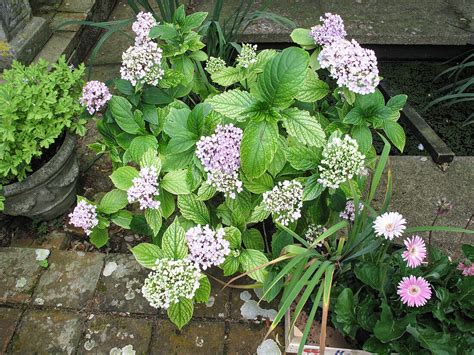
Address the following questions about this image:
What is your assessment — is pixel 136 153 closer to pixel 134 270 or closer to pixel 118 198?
pixel 118 198

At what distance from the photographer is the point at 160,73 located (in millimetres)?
1743

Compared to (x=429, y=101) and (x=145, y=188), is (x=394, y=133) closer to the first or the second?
(x=145, y=188)

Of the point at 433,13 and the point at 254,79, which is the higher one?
the point at 254,79

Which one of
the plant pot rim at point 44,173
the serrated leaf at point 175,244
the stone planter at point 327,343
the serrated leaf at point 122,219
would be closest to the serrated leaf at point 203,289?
the serrated leaf at point 175,244

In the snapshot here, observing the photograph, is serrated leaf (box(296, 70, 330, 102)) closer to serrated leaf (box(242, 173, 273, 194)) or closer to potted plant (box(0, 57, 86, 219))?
serrated leaf (box(242, 173, 273, 194))

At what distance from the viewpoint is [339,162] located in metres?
1.43

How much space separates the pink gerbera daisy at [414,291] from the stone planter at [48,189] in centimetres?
151

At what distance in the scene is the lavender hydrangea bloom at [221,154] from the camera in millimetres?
1488

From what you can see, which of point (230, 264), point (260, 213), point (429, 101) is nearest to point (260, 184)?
point (260, 213)

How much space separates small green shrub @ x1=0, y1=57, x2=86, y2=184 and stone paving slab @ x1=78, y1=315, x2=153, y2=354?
70 cm

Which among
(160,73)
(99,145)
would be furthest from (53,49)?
(160,73)

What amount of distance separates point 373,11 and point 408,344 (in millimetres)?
2498

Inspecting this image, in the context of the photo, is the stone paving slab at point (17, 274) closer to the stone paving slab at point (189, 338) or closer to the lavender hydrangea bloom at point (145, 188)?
the stone paving slab at point (189, 338)

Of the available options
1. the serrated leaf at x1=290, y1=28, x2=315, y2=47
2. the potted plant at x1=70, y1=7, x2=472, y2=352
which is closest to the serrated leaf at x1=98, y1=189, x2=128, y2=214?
the potted plant at x1=70, y1=7, x2=472, y2=352
